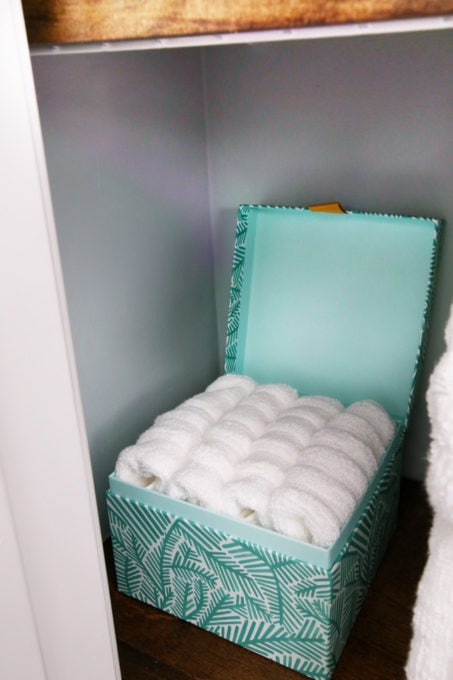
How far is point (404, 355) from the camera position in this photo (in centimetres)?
102

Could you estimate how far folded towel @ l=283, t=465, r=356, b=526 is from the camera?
799 millimetres

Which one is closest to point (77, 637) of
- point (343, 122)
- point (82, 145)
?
point (82, 145)

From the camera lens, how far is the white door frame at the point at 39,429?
1.26 ft

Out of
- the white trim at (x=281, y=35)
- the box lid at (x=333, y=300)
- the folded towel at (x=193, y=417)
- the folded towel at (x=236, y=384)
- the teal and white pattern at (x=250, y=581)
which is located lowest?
the teal and white pattern at (x=250, y=581)

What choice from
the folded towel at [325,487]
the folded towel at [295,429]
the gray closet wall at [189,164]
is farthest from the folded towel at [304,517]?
the gray closet wall at [189,164]

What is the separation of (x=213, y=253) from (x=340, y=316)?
30 cm

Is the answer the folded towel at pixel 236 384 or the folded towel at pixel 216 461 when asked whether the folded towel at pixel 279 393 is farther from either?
the folded towel at pixel 216 461

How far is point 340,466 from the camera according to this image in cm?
85

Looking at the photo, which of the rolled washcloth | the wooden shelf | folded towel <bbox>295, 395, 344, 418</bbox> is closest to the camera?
the wooden shelf

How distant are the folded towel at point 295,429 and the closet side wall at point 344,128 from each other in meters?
0.28

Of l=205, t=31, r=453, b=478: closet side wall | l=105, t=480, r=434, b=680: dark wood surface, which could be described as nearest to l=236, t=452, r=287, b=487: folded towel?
l=105, t=480, r=434, b=680: dark wood surface

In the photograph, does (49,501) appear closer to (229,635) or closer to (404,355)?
(229,635)

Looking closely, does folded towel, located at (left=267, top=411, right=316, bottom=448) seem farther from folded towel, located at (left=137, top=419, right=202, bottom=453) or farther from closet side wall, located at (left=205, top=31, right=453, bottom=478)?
closet side wall, located at (left=205, top=31, right=453, bottom=478)

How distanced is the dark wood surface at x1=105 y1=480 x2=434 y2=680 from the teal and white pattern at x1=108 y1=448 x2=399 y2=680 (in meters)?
0.02
